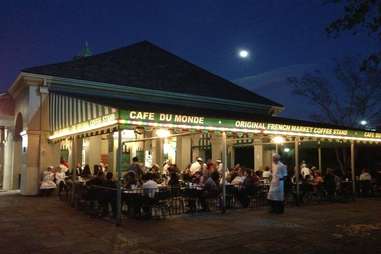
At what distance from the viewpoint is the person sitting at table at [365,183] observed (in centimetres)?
1614

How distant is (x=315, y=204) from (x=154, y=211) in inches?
225

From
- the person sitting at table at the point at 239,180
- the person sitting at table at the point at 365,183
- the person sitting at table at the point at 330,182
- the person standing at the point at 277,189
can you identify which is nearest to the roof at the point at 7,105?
the person sitting at table at the point at 239,180

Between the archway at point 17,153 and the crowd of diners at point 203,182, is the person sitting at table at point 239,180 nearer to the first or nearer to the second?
the crowd of diners at point 203,182

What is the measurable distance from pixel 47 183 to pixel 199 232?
30.1 ft

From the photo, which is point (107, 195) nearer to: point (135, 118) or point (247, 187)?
point (135, 118)

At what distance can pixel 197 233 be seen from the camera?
28.2 feet

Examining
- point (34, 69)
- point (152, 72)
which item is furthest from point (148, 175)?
point (152, 72)

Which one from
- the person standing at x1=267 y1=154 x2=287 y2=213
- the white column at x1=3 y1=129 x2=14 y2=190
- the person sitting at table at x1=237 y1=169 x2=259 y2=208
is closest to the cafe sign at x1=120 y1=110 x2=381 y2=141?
the person standing at x1=267 y1=154 x2=287 y2=213

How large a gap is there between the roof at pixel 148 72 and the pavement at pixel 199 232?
780 centimetres

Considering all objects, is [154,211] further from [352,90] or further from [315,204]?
[352,90]

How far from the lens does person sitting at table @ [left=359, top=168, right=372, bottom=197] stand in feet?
53.0

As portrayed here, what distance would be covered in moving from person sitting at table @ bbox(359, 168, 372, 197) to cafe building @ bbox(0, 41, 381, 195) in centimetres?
134

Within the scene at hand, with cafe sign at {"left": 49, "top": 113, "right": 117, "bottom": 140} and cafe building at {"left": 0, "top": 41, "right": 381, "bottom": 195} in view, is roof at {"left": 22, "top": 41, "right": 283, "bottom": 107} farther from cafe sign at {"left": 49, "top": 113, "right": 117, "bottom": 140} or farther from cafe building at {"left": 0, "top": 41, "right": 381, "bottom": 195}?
cafe sign at {"left": 49, "top": 113, "right": 117, "bottom": 140}

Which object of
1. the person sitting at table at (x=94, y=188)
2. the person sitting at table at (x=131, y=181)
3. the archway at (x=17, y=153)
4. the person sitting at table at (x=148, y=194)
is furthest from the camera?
the archway at (x=17, y=153)
